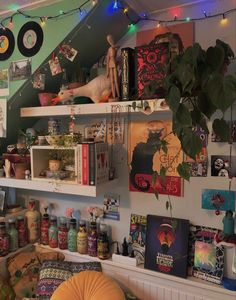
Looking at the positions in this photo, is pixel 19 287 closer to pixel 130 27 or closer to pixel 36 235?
pixel 36 235

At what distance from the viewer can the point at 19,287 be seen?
1.78 m

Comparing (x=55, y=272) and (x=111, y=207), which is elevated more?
(x=111, y=207)

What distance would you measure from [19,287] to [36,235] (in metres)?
0.33

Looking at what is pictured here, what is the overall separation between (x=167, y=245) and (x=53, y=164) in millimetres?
780

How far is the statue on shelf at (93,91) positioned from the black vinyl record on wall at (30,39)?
11.1 inches

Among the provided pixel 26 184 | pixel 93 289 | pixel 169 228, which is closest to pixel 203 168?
pixel 169 228

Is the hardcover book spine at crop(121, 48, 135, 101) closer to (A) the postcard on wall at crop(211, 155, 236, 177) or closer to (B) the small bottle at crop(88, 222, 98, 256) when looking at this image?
(A) the postcard on wall at crop(211, 155, 236, 177)

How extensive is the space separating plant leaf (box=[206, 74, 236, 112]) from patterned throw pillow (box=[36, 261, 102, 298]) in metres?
1.18

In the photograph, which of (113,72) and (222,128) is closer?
(222,128)

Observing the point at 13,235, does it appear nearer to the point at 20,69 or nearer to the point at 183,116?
the point at 20,69

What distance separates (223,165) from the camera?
4.72 feet

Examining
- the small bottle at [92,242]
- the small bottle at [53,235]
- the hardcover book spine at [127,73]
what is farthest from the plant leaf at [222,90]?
the small bottle at [53,235]

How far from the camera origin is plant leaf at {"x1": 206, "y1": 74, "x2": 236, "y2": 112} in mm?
1003

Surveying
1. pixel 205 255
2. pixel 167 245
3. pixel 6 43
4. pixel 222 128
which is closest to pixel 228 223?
pixel 205 255
